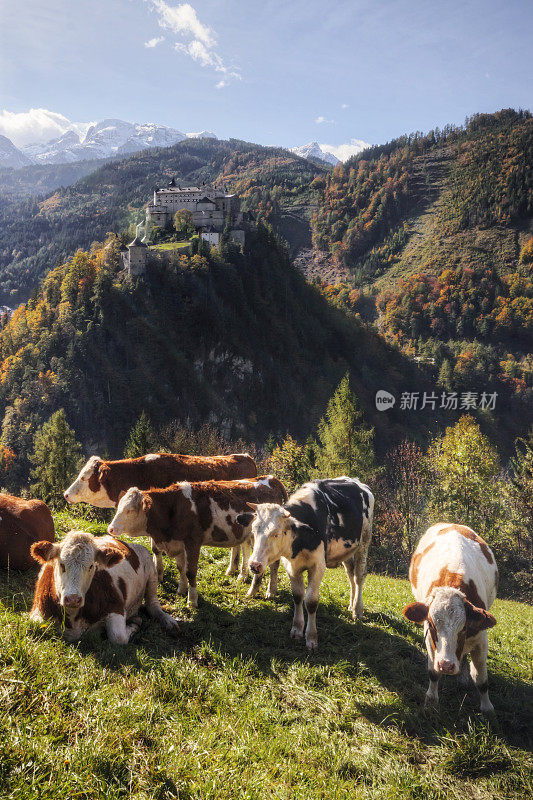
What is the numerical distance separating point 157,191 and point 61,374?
56.3m

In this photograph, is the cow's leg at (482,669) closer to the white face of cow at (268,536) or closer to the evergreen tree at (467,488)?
the white face of cow at (268,536)

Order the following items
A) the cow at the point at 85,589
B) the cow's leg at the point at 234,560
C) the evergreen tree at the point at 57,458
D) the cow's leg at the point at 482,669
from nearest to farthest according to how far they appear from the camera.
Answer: the cow at the point at 85,589
the cow's leg at the point at 482,669
the cow's leg at the point at 234,560
the evergreen tree at the point at 57,458

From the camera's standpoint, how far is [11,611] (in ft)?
17.0

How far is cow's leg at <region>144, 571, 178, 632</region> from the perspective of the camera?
227 inches

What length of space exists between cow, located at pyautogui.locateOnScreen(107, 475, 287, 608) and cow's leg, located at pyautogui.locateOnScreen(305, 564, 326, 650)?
129 centimetres

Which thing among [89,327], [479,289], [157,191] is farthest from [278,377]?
[479,289]

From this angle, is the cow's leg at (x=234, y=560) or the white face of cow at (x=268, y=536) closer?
the white face of cow at (x=268, y=536)

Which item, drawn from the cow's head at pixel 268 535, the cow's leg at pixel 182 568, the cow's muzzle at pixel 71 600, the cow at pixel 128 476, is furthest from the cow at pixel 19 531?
the cow's head at pixel 268 535

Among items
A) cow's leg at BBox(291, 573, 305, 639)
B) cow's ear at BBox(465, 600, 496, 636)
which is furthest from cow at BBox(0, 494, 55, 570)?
cow's ear at BBox(465, 600, 496, 636)

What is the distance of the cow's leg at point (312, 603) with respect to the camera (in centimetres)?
593

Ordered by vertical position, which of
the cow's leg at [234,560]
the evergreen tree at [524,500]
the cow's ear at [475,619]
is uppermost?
the cow's ear at [475,619]

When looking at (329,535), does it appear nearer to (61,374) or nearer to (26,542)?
(26,542)

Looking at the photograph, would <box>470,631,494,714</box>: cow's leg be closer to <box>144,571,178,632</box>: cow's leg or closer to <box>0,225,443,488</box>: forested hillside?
<box>144,571,178,632</box>: cow's leg

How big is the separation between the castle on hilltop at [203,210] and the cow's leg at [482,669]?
103m
